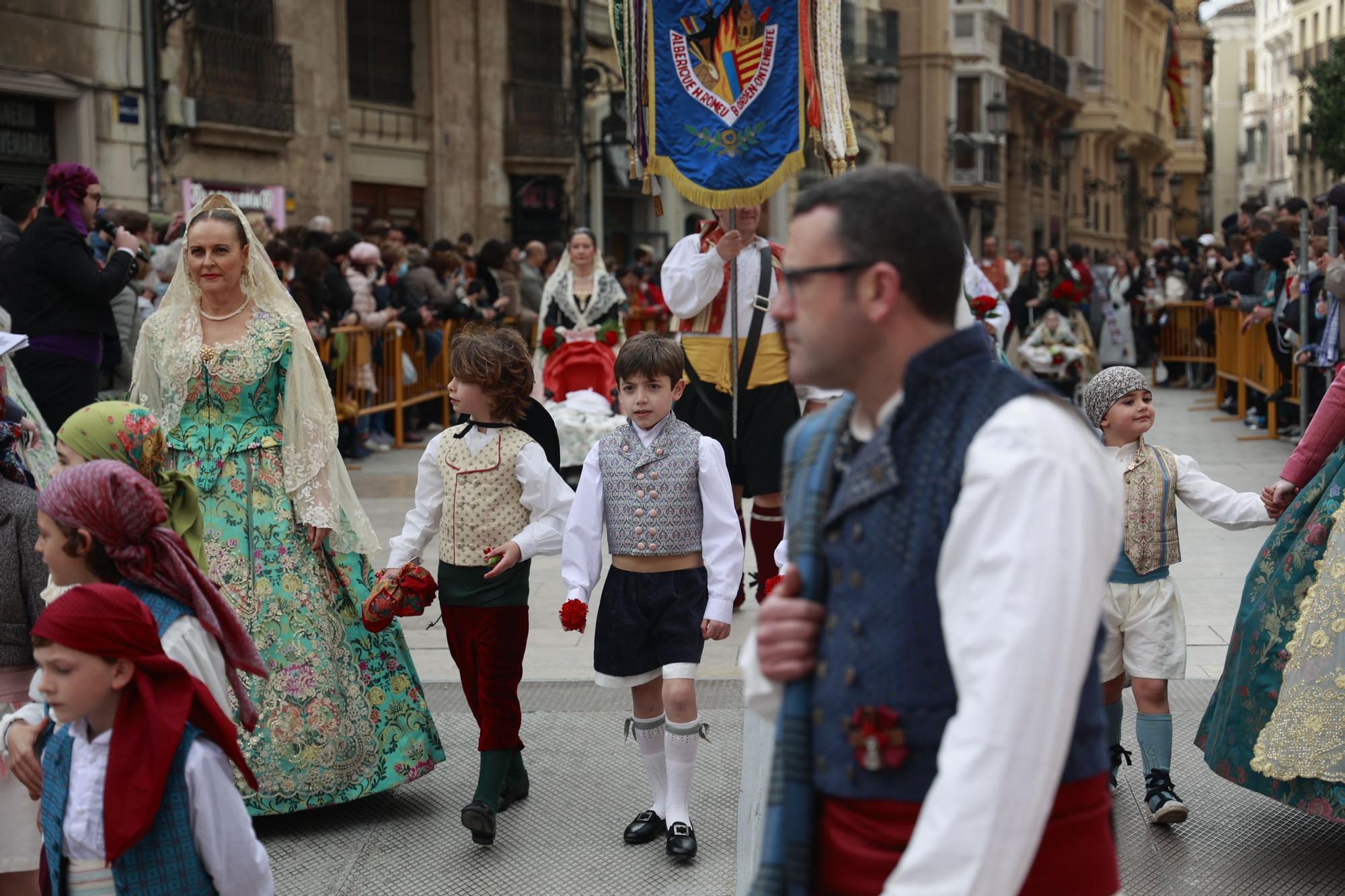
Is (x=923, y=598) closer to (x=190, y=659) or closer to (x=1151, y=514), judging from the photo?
(x=190, y=659)

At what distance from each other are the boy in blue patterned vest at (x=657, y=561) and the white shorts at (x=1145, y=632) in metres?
1.18

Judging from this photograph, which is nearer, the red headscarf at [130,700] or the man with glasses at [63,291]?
the red headscarf at [130,700]

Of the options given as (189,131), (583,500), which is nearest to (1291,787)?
(583,500)

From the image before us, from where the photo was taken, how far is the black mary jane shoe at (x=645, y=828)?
15.8ft

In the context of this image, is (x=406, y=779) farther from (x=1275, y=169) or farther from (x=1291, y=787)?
(x=1275, y=169)

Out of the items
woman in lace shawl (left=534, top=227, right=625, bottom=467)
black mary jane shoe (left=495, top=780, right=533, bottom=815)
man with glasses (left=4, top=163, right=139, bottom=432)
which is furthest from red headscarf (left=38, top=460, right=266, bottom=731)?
woman in lace shawl (left=534, top=227, right=625, bottom=467)

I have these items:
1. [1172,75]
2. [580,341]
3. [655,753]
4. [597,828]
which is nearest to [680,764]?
[655,753]

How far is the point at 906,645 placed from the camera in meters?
2.03

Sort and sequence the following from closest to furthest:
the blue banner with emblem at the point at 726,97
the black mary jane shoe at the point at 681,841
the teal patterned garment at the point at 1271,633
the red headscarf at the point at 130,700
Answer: the red headscarf at the point at 130,700, the teal patterned garment at the point at 1271,633, the black mary jane shoe at the point at 681,841, the blue banner with emblem at the point at 726,97

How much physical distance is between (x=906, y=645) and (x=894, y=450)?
251mm

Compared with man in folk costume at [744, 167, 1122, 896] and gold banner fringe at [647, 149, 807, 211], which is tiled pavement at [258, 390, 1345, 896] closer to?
gold banner fringe at [647, 149, 807, 211]

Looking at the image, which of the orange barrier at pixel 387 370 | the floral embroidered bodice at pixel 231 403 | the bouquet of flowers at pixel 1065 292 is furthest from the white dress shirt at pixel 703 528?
the bouquet of flowers at pixel 1065 292

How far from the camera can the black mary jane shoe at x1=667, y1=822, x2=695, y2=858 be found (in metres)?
4.62

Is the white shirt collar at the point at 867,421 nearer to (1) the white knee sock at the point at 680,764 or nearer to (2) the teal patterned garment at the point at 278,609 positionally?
(1) the white knee sock at the point at 680,764
